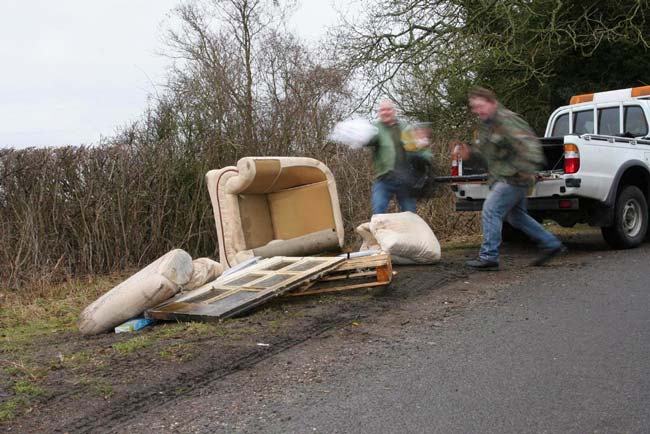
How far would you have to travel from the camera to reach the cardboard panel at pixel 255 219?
859 centimetres

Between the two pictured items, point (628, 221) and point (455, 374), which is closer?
point (455, 374)

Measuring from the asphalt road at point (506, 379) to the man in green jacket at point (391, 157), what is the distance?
7.81 ft

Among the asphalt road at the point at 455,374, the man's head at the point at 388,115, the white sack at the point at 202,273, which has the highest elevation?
the man's head at the point at 388,115

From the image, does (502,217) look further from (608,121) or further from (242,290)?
(608,121)

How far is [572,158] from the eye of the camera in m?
8.27

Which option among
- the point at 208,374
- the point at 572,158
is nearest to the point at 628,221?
the point at 572,158

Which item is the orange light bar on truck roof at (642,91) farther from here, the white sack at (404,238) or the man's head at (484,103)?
the white sack at (404,238)

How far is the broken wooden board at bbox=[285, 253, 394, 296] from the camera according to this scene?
22.0 feet

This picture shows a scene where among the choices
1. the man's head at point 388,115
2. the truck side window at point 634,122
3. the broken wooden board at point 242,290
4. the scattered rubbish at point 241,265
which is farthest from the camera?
the truck side window at point 634,122

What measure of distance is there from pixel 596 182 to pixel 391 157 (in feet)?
8.32

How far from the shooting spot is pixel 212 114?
10.8m

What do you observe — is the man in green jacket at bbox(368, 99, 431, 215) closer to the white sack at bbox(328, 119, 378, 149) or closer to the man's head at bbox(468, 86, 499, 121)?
the white sack at bbox(328, 119, 378, 149)

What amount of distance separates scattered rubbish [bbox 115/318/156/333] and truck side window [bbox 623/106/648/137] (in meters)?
7.56

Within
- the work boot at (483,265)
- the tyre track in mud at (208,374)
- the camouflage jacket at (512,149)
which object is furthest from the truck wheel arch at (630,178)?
the tyre track in mud at (208,374)
